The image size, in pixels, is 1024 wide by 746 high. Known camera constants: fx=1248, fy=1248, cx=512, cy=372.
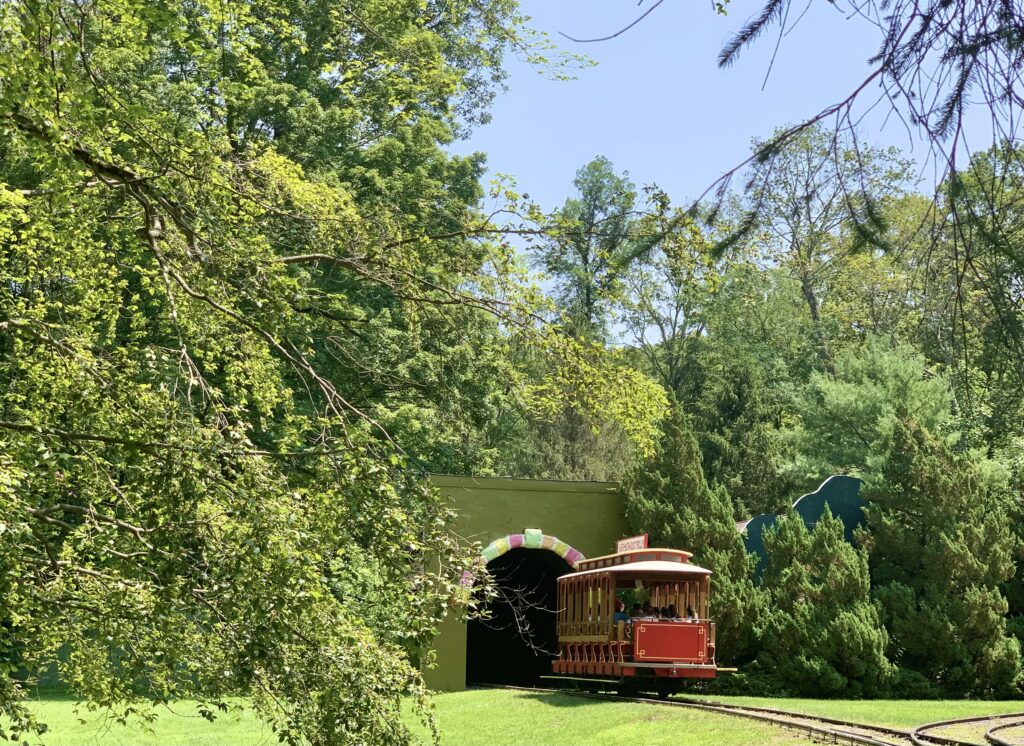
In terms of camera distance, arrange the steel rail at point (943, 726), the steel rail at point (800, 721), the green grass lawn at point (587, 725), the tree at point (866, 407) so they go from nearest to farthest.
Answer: the steel rail at point (943, 726)
the steel rail at point (800, 721)
the green grass lawn at point (587, 725)
the tree at point (866, 407)

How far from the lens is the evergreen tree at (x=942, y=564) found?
73.2 ft

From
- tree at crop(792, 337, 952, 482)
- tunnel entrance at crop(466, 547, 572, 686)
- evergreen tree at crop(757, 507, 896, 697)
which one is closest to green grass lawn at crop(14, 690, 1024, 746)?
evergreen tree at crop(757, 507, 896, 697)

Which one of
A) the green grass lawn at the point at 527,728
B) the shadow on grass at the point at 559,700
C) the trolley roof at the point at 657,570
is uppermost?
the trolley roof at the point at 657,570

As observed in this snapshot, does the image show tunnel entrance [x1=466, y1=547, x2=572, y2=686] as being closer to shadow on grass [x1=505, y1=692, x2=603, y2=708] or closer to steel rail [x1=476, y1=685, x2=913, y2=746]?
shadow on grass [x1=505, y1=692, x2=603, y2=708]

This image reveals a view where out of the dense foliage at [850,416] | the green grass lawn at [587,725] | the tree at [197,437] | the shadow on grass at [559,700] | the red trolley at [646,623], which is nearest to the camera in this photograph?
the dense foliage at [850,416]

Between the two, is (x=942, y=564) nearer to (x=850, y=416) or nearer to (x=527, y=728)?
(x=527, y=728)

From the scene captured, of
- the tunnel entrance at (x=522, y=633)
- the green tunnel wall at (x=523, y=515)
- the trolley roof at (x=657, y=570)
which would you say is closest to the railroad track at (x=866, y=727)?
the trolley roof at (x=657, y=570)

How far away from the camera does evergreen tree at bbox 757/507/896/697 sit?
71.2 feet

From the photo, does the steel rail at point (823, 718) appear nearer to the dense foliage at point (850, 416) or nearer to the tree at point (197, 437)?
the dense foliage at point (850, 416)

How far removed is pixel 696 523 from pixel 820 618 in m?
3.54

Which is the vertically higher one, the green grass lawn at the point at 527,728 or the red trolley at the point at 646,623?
the red trolley at the point at 646,623

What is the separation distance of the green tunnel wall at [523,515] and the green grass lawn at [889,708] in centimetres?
583

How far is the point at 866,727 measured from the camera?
51.5 ft

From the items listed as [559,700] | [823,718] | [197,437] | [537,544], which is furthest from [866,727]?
[537,544]
